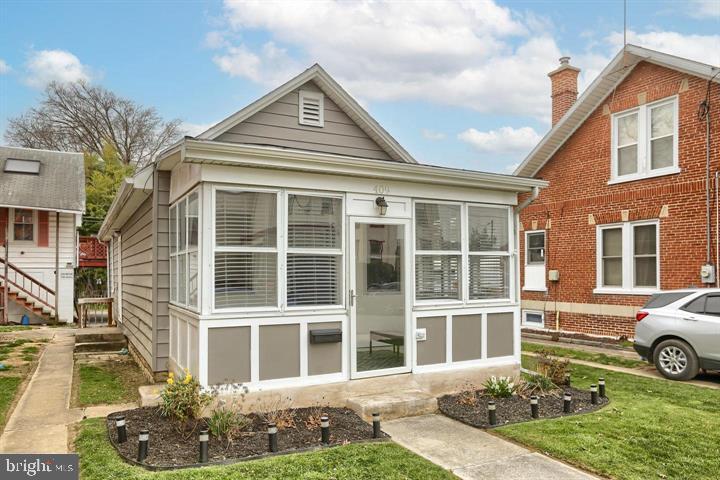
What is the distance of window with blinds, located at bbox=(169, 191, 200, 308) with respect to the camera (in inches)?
241

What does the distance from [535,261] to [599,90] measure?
15.4 ft

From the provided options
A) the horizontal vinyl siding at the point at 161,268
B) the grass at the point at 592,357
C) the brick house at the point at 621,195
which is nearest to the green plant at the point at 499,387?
the grass at the point at 592,357

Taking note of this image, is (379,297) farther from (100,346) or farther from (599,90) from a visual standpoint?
(599,90)

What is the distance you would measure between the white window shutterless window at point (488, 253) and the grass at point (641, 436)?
2.07 m

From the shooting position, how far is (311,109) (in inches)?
398

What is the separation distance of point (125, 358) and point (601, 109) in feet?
39.3

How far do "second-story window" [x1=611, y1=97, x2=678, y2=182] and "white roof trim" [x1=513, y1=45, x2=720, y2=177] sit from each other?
2.28 ft

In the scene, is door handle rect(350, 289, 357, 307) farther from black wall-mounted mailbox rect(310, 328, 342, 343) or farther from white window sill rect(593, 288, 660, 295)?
white window sill rect(593, 288, 660, 295)

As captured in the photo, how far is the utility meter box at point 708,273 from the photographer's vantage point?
34.6 ft

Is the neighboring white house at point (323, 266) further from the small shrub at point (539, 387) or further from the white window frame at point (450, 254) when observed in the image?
the small shrub at point (539, 387)

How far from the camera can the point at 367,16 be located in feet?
46.4

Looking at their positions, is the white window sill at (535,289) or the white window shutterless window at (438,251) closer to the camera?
the white window shutterless window at (438,251)

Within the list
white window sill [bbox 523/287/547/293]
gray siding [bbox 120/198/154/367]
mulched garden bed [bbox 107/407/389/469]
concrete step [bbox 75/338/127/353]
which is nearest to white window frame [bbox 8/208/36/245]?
gray siding [bbox 120/198/154/367]

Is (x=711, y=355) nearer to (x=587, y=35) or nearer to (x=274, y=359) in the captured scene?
(x=274, y=359)
